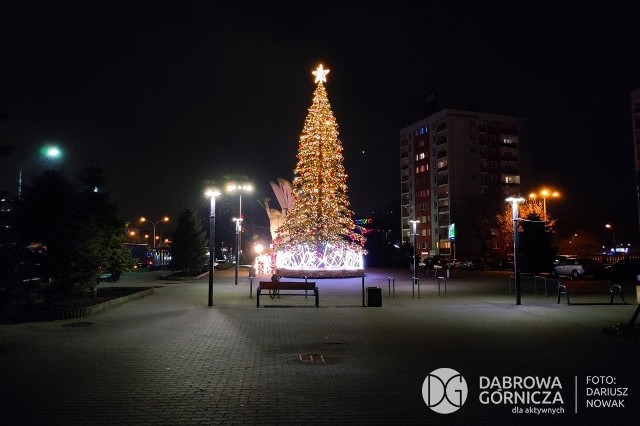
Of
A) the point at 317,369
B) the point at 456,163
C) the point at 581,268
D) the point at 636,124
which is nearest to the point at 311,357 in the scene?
the point at 317,369

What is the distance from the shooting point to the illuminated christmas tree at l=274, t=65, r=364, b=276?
1389 inches

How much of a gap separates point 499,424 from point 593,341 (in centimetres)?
637

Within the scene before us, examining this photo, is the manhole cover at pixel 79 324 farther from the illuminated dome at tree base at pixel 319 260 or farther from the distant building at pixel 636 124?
the distant building at pixel 636 124

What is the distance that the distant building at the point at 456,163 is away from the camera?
85.6m

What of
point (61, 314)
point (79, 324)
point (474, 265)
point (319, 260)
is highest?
point (319, 260)

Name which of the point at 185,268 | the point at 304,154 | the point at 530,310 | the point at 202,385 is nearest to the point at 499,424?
the point at 202,385

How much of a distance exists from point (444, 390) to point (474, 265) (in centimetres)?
4646

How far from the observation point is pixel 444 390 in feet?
25.7

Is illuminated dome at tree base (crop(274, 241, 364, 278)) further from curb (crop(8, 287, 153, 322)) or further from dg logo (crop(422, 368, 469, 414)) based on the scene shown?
dg logo (crop(422, 368, 469, 414))

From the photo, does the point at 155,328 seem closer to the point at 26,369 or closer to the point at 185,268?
the point at 26,369

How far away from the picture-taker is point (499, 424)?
20.9 feet

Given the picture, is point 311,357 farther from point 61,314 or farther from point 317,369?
point 61,314

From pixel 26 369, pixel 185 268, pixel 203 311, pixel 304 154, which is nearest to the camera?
pixel 26 369

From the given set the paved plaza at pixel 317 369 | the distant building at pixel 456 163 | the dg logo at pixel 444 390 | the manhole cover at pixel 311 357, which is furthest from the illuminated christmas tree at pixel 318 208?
the distant building at pixel 456 163
